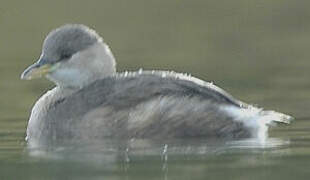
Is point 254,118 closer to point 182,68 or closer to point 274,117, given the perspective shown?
point 274,117

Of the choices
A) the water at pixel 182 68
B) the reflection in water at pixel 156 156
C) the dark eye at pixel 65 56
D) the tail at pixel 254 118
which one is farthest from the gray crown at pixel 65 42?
the tail at pixel 254 118

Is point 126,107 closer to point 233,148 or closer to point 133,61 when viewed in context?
point 233,148

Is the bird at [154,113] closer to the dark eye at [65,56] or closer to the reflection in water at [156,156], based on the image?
the reflection in water at [156,156]

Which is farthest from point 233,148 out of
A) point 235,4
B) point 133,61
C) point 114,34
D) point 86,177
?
point 235,4

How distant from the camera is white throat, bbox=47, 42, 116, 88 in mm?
13953

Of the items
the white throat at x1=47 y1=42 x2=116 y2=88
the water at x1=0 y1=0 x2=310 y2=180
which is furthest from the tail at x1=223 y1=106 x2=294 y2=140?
the white throat at x1=47 y1=42 x2=116 y2=88

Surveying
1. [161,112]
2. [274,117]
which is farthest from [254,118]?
[161,112]

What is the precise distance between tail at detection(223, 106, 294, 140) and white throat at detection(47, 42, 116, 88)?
152cm

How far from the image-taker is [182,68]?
63.7 feet

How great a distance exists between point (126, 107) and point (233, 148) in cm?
128

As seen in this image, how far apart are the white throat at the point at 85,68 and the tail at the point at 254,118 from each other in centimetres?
152

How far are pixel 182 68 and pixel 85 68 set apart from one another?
546cm

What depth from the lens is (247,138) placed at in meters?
13.1

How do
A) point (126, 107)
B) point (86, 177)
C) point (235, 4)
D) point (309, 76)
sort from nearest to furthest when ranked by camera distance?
point (86, 177) < point (126, 107) < point (309, 76) < point (235, 4)
